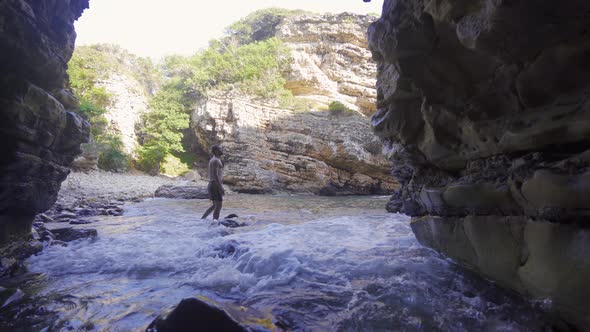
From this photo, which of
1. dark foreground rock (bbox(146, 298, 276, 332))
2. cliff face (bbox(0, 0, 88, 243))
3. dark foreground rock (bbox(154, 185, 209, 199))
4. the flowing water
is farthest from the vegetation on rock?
dark foreground rock (bbox(146, 298, 276, 332))

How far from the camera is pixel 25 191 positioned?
13.0ft

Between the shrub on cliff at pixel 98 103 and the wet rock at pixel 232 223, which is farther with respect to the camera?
the shrub on cliff at pixel 98 103

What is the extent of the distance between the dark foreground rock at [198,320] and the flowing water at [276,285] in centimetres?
31

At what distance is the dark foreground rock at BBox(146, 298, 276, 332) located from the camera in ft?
5.86

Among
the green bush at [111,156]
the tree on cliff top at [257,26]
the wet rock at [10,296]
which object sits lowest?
the wet rock at [10,296]

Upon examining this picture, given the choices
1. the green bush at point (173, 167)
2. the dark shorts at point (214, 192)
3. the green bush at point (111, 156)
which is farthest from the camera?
the green bush at point (173, 167)

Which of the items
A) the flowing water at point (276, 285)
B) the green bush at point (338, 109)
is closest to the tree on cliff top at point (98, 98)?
the green bush at point (338, 109)

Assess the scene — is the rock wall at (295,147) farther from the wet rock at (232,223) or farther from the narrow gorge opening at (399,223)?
the narrow gorge opening at (399,223)

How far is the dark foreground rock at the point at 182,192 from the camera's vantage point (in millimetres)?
14946

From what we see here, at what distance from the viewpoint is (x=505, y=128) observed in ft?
8.40

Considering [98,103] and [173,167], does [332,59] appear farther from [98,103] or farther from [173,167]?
[98,103]

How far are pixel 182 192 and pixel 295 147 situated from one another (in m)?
9.48

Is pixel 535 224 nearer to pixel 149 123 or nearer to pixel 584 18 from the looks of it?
pixel 584 18

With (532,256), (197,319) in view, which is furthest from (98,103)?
(532,256)
